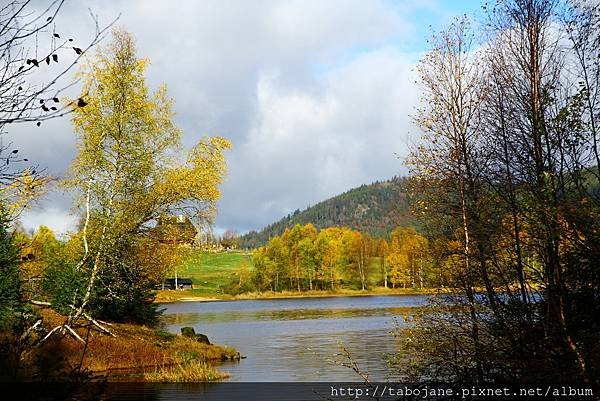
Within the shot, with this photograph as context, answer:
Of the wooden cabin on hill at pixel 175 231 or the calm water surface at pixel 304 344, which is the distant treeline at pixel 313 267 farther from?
the wooden cabin on hill at pixel 175 231

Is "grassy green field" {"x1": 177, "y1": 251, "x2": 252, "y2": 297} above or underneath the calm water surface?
above

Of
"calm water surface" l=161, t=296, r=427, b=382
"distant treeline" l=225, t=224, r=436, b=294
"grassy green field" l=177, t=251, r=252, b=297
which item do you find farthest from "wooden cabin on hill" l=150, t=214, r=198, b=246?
"distant treeline" l=225, t=224, r=436, b=294

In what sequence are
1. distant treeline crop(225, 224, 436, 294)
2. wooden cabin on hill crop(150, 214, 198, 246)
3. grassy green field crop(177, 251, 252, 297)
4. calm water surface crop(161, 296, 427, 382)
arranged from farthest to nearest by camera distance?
grassy green field crop(177, 251, 252, 297), distant treeline crop(225, 224, 436, 294), wooden cabin on hill crop(150, 214, 198, 246), calm water surface crop(161, 296, 427, 382)

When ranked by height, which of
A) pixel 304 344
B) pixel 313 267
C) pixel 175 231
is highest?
pixel 175 231

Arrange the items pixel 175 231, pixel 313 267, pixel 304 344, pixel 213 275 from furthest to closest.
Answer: pixel 213 275, pixel 313 267, pixel 304 344, pixel 175 231

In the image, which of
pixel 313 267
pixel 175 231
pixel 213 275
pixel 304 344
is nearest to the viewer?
pixel 175 231

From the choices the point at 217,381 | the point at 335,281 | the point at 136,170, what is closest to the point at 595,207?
the point at 217,381

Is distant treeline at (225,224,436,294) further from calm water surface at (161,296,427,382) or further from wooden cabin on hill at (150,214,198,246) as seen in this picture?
wooden cabin on hill at (150,214,198,246)

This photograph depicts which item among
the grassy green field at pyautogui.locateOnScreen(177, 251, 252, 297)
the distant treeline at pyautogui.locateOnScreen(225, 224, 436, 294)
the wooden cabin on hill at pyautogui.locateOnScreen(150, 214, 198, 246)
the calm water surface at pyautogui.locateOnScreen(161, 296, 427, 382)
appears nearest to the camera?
the calm water surface at pyautogui.locateOnScreen(161, 296, 427, 382)

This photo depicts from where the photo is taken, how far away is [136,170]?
81.6 ft

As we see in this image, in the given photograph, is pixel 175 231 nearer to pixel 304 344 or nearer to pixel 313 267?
pixel 304 344

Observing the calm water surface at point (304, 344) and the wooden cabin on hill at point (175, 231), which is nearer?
the calm water surface at point (304, 344)

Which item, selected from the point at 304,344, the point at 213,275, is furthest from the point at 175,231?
the point at 213,275

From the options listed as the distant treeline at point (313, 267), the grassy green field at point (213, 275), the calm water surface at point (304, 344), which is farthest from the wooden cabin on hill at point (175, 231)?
the distant treeline at point (313, 267)
